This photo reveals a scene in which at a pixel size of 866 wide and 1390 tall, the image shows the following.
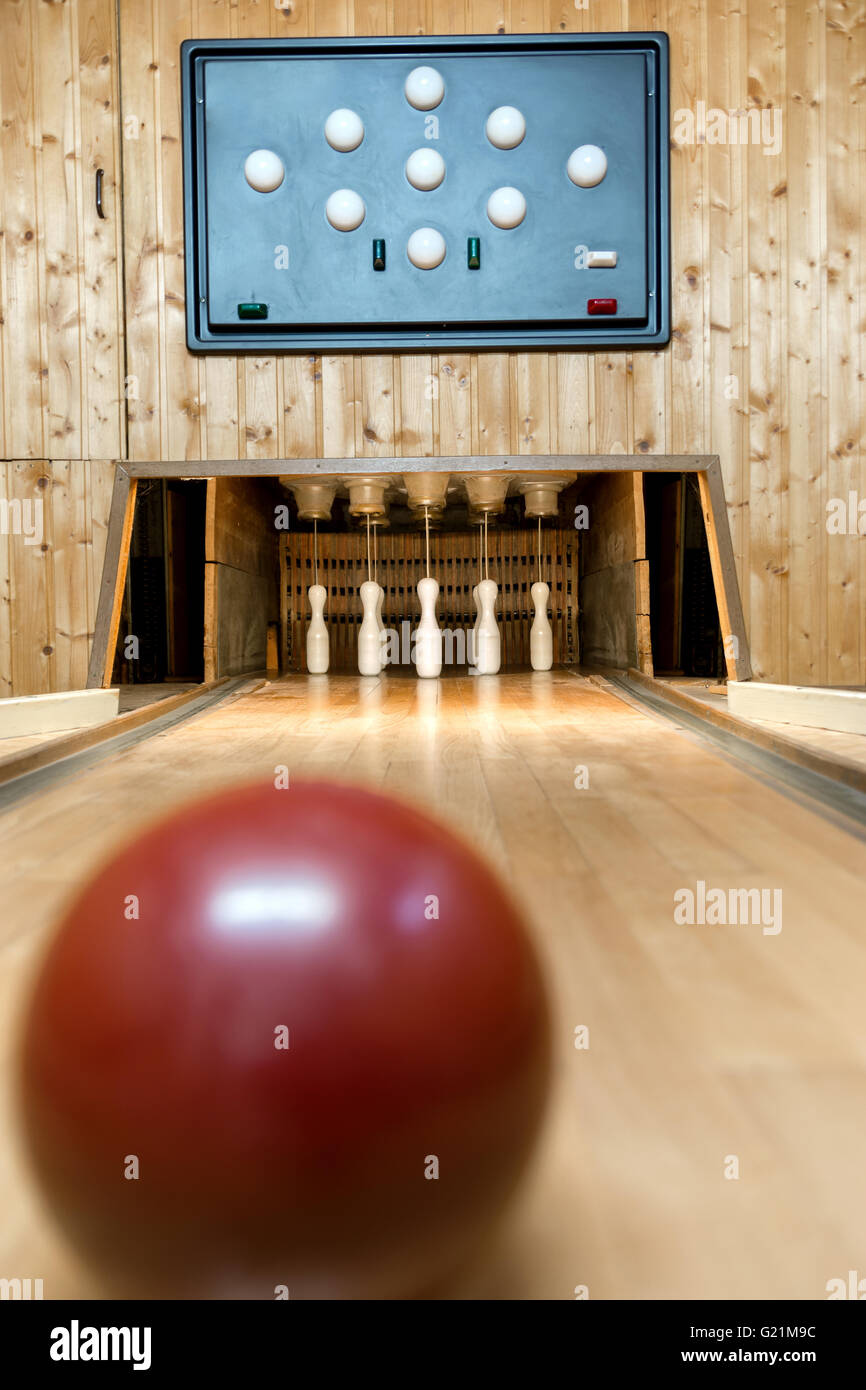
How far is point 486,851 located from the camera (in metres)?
0.85

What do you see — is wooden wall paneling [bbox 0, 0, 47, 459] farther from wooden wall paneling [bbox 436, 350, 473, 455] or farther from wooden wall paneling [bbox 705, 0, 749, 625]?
wooden wall paneling [bbox 705, 0, 749, 625]

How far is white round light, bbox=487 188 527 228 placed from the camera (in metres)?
1.98

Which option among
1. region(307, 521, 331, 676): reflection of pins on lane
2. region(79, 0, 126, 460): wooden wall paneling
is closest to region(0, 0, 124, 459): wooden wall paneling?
region(79, 0, 126, 460): wooden wall paneling

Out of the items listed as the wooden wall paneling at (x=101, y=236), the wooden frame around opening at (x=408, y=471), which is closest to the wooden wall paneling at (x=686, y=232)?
the wooden frame around opening at (x=408, y=471)

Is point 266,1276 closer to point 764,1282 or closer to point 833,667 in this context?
point 764,1282

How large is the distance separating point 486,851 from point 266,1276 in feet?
1.55

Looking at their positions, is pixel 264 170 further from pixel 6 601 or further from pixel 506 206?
pixel 6 601

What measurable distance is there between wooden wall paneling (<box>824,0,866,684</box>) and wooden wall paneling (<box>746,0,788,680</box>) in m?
0.11

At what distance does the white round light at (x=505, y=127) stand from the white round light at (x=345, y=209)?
32cm

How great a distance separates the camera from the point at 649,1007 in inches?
22.2

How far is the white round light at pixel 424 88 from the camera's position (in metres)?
1.98

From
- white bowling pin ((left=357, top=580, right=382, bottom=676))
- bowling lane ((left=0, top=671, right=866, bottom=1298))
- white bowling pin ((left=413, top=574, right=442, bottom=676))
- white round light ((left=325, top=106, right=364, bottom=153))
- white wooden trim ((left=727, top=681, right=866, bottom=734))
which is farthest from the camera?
white bowling pin ((left=357, top=580, right=382, bottom=676))

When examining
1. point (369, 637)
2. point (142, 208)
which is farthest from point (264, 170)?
point (369, 637)

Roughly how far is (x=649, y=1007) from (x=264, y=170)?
2.01m
